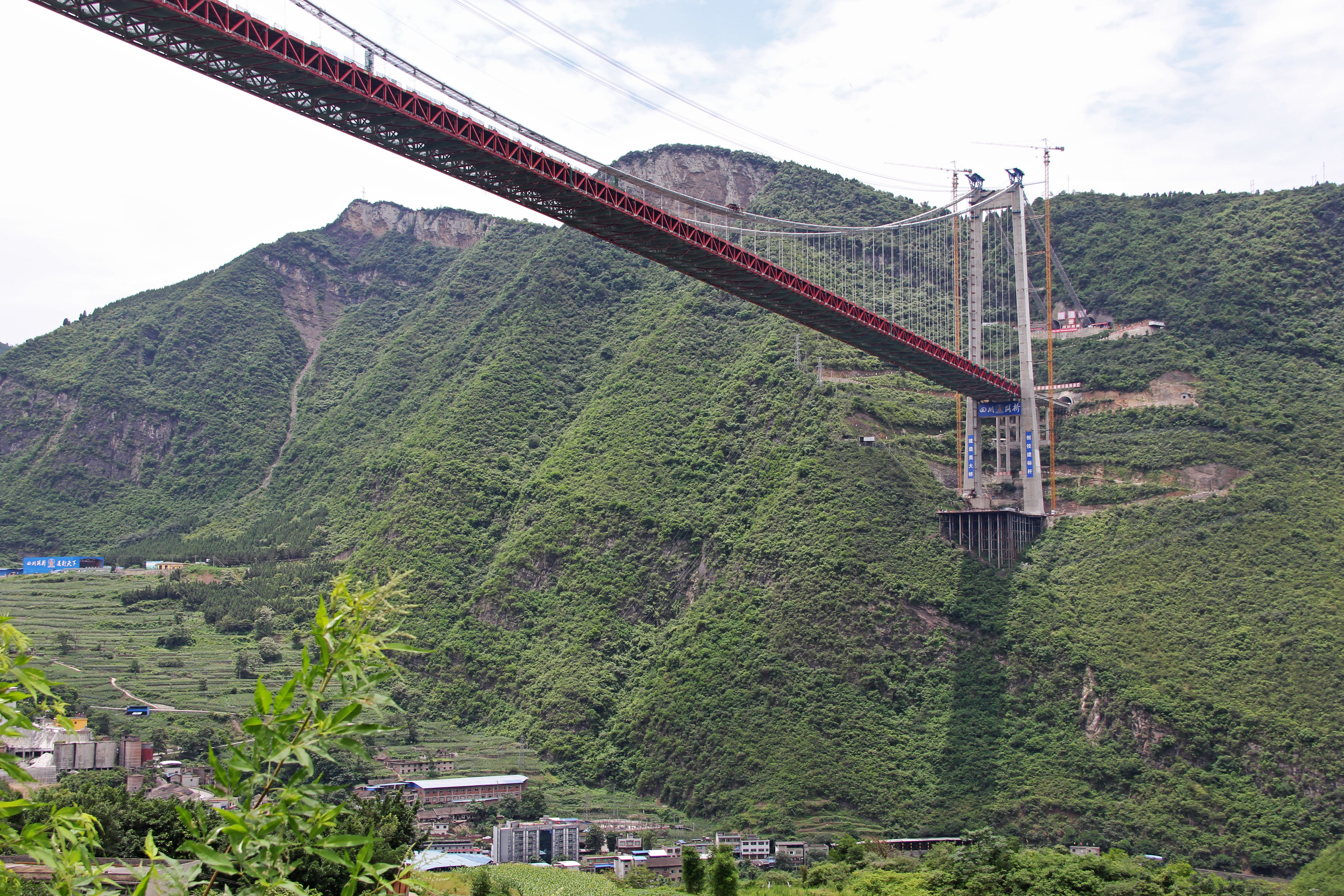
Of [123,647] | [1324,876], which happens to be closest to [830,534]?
[1324,876]

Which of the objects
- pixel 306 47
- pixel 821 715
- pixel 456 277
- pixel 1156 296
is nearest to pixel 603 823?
pixel 821 715

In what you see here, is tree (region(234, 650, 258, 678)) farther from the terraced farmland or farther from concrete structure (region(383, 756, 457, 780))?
concrete structure (region(383, 756, 457, 780))

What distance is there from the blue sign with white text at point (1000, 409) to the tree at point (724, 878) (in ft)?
66.2

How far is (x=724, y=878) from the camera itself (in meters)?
18.8

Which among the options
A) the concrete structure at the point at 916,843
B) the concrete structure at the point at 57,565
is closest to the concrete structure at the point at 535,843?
the concrete structure at the point at 916,843

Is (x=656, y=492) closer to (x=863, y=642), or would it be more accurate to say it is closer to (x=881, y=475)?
(x=881, y=475)

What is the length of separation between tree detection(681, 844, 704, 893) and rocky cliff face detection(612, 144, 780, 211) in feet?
148

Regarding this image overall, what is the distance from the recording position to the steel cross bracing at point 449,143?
55.2 feet

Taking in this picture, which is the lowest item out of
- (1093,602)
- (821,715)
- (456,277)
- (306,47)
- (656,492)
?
(821,715)

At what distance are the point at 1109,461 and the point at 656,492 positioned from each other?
15197 mm

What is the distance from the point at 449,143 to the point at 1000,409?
21.1 metres

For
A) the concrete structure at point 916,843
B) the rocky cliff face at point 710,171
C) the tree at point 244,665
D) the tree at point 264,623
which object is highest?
the rocky cliff face at point 710,171

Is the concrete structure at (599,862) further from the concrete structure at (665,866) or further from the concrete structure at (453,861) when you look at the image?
the concrete structure at (453,861)

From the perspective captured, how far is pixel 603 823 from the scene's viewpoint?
90.9ft
